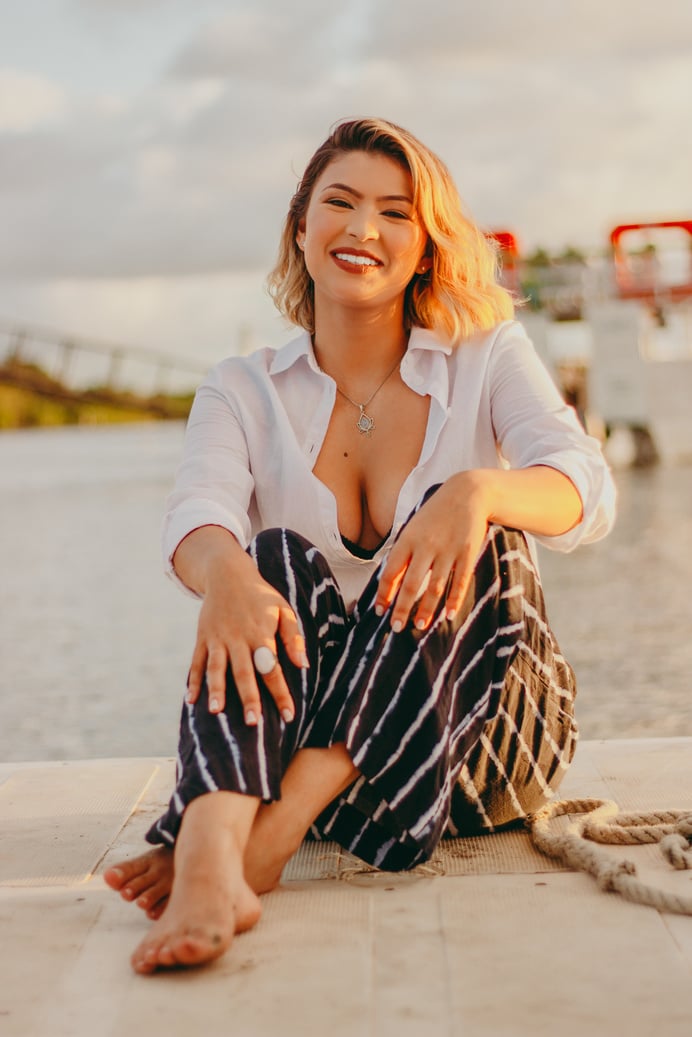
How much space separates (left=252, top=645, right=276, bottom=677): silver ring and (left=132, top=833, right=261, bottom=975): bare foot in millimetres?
255

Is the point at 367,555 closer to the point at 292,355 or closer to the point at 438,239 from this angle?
the point at 292,355

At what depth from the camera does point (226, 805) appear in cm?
171

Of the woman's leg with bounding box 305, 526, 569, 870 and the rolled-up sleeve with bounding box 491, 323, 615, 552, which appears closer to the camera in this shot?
the woman's leg with bounding box 305, 526, 569, 870

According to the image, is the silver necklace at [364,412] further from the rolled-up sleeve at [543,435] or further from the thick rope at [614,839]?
the thick rope at [614,839]

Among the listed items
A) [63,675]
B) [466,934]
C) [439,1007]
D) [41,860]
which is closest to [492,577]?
[466,934]

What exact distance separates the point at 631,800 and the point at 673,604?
586cm

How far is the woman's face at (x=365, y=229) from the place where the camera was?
2.32 metres

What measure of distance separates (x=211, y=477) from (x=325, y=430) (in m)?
0.25

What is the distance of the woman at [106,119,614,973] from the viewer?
1767 millimetres

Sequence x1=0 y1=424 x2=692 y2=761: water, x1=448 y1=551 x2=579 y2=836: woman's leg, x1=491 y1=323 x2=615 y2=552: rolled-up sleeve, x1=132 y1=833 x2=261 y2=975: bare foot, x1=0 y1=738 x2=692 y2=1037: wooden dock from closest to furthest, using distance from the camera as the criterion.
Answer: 1. x1=0 y1=738 x2=692 y2=1037: wooden dock
2. x1=132 y1=833 x2=261 y2=975: bare foot
3. x1=448 y1=551 x2=579 y2=836: woman's leg
4. x1=491 y1=323 x2=615 y2=552: rolled-up sleeve
5. x1=0 y1=424 x2=692 y2=761: water

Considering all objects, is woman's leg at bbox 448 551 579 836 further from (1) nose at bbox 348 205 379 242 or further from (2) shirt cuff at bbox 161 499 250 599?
(1) nose at bbox 348 205 379 242

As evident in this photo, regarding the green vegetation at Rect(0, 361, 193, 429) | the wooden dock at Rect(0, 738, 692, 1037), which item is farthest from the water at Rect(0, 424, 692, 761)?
the green vegetation at Rect(0, 361, 193, 429)

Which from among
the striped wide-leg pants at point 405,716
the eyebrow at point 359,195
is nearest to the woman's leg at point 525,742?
the striped wide-leg pants at point 405,716

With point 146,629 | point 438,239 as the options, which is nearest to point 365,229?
point 438,239
